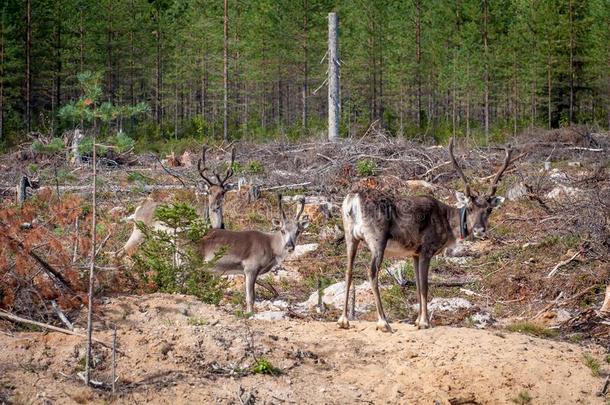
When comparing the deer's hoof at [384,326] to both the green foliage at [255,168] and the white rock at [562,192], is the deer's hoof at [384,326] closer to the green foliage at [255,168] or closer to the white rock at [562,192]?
the white rock at [562,192]

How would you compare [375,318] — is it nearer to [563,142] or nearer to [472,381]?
[472,381]

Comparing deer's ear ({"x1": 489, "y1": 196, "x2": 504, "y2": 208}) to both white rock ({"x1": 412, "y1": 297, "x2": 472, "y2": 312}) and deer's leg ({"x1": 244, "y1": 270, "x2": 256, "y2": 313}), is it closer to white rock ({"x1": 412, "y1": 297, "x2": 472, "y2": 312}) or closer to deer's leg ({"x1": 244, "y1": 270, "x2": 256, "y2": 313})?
white rock ({"x1": 412, "y1": 297, "x2": 472, "y2": 312})

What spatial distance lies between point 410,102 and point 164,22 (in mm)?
15204

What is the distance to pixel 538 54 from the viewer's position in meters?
45.5

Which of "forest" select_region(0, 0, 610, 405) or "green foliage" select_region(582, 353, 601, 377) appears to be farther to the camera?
"green foliage" select_region(582, 353, 601, 377)

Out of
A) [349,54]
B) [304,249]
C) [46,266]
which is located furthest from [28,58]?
[46,266]

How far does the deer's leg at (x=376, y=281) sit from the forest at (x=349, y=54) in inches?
1209

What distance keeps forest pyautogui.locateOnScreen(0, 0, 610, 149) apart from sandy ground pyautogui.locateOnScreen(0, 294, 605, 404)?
31.4 m

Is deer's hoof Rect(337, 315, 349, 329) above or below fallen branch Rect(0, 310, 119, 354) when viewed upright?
below

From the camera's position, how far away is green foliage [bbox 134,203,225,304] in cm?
1076

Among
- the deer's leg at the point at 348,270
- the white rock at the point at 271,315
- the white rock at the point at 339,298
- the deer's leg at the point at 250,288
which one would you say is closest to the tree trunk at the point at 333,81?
the white rock at the point at 339,298

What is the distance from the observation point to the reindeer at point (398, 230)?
10211 mm

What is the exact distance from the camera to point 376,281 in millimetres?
10055

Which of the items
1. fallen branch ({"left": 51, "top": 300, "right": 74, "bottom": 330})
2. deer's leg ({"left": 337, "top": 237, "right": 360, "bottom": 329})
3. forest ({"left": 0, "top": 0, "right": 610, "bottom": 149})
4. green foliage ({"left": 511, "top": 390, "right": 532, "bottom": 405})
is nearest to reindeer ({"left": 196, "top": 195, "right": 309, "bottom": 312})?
deer's leg ({"left": 337, "top": 237, "right": 360, "bottom": 329})
